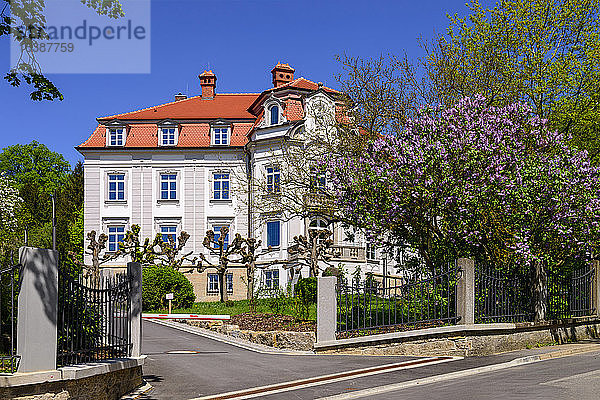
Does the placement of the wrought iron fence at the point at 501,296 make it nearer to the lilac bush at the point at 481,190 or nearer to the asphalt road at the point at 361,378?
the lilac bush at the point at 481,190

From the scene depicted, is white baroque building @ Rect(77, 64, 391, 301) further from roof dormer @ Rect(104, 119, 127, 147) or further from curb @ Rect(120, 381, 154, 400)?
curb @ Rect(120, 381, 154, 400)

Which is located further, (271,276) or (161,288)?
(271,276)

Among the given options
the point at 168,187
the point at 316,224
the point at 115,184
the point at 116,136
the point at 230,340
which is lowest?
the point at 230,340

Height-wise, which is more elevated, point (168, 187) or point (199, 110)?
point (199, 110)

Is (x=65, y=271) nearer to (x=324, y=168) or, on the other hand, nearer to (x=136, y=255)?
(x=324, y=168)

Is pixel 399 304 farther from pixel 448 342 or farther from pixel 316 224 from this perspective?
pixel 316 224

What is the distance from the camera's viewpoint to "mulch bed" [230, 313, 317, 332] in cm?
2378

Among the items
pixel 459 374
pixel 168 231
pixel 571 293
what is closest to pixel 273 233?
pixel 168 231

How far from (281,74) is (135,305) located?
43.1m

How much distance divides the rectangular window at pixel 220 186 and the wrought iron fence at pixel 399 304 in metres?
34.9

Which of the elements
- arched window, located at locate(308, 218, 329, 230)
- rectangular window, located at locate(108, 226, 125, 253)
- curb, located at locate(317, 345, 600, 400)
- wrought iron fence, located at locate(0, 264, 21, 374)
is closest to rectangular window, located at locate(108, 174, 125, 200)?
rectangular window, located at locate(108, 226, 125, 253)

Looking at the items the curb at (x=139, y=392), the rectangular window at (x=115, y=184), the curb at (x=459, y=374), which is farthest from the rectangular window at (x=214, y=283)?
the curb at (x=139, y=392)

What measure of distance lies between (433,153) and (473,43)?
955cm

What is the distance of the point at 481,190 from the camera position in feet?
63.7
